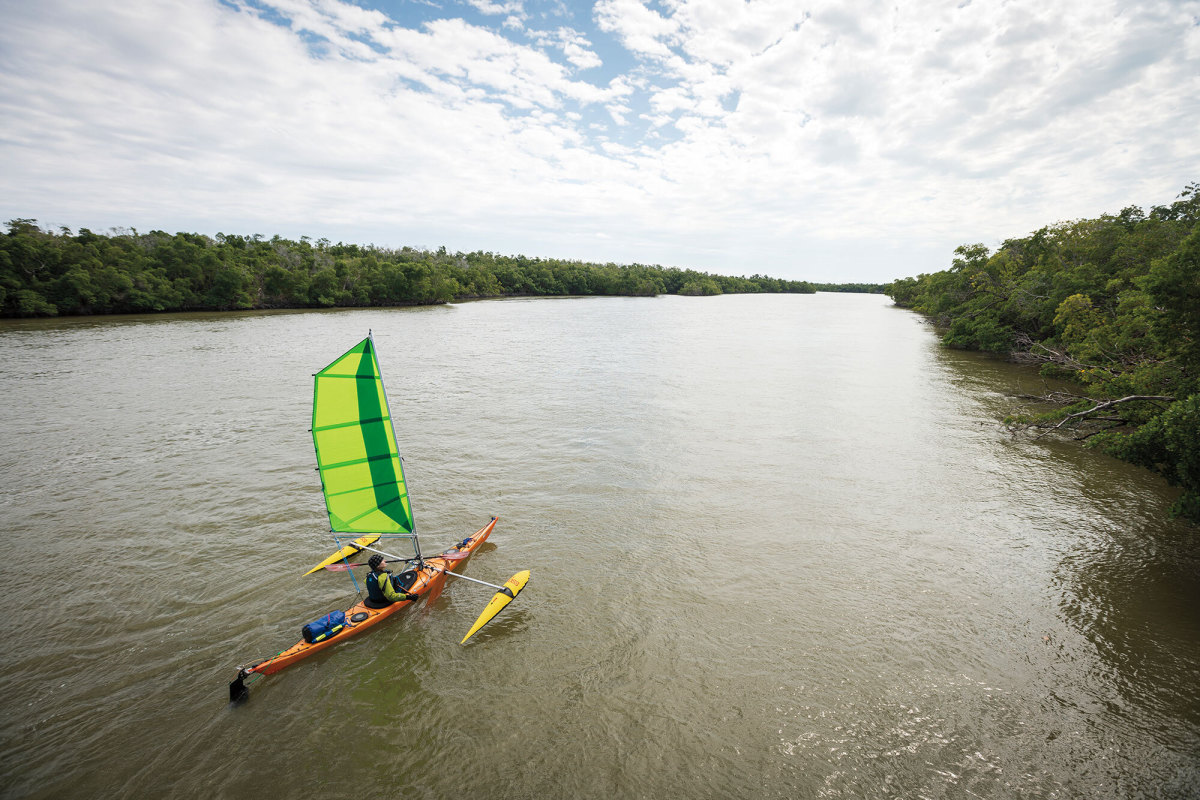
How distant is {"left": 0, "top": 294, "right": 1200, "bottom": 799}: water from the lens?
6.82 metres

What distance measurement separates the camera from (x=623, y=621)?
9.61 metres

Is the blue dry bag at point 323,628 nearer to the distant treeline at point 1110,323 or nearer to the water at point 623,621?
the water at point 623,621

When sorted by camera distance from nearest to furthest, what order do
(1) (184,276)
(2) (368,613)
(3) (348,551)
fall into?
(2) (368,613) < (3) (348,551) < (1) (184,276)

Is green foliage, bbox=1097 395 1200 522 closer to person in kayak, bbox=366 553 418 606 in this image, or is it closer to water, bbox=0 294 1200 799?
water, bbox=0 294 1200 799

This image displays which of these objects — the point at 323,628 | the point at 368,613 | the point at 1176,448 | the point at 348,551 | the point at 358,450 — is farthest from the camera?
the point at 348,551

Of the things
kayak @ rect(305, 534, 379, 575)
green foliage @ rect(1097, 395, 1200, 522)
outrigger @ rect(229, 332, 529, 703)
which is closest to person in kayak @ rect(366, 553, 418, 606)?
outrigger @ rect(229, 332, 529, 703)

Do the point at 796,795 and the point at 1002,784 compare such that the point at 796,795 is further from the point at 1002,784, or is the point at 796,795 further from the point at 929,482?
the point at 929,482

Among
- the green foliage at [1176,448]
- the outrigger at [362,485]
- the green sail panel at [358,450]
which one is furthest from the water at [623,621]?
the green foliage at [1176,448]

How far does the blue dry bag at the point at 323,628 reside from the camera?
838cm

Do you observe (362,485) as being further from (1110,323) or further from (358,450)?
(1110,323)

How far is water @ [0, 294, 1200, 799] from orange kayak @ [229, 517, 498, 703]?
0.29 m

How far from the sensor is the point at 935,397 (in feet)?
93.2

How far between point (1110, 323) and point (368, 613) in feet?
113

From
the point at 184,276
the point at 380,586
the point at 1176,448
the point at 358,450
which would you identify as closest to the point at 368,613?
the point at 380,586
